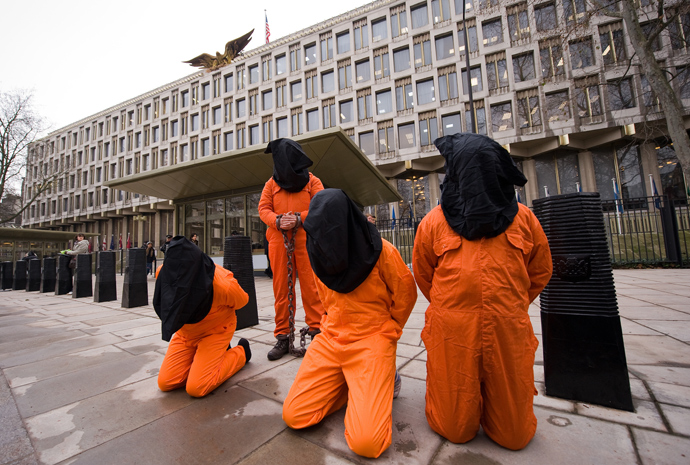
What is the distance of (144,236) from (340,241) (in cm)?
4069

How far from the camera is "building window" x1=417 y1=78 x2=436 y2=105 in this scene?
23359 mm

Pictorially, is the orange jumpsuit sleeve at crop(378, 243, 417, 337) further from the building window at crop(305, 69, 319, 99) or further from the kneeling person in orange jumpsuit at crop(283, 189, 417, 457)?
the building window at crop(305, 69, 319, 99)

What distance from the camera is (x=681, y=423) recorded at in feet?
5.43

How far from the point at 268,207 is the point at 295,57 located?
3035cm

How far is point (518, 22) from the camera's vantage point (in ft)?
70.4

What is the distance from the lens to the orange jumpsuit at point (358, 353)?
5.61ft

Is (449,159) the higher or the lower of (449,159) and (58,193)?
the lower

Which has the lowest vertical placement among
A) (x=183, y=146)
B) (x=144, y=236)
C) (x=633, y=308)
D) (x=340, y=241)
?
(x=633, y=308)

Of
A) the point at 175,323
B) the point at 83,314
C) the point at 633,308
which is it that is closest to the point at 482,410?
the point at 175,323

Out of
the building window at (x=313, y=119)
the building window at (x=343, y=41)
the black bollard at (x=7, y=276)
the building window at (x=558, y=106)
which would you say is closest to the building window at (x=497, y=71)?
the building window at (x=558, y=106)

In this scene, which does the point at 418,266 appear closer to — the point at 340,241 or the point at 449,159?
the point at 340,241

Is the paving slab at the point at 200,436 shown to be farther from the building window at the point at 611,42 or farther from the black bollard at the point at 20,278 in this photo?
the building window at the point at 611,42

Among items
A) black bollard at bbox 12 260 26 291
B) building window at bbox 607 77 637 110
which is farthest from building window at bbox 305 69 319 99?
black bollard at bbox 12 260 26 291

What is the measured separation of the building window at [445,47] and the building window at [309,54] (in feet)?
36.4
